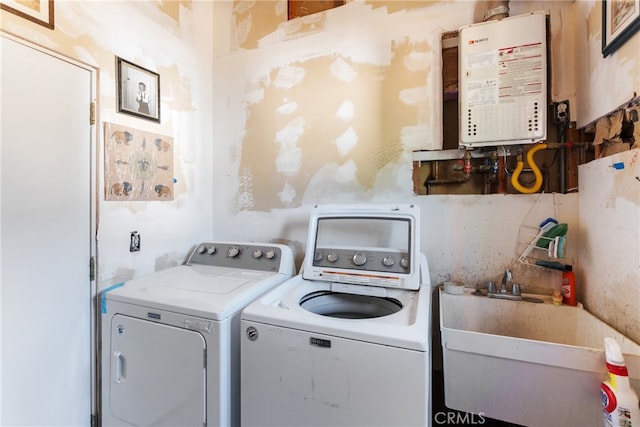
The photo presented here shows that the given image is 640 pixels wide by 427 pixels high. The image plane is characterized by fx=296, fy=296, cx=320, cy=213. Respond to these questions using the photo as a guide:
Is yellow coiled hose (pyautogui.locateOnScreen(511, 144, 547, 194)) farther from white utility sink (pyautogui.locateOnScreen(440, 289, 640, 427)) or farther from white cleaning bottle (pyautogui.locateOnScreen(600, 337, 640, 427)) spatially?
white cleaning bottle (pyautogui.locateOnScreen(600, 337, 640, 427))

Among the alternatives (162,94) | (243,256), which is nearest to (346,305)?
(243,256)

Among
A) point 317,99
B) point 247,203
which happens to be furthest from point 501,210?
point 247,203

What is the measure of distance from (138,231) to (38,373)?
0.78 m

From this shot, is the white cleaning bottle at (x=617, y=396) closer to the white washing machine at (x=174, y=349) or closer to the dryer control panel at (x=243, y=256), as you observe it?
the white washing machine at (x=174, y=349)

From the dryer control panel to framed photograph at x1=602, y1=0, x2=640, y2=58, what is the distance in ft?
5.72

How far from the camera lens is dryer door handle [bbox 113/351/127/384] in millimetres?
1446

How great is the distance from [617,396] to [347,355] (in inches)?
32.3

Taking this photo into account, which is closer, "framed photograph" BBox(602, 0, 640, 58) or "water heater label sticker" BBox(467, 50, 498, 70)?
"framed photograph" BBox(602, 0, 640, 58)

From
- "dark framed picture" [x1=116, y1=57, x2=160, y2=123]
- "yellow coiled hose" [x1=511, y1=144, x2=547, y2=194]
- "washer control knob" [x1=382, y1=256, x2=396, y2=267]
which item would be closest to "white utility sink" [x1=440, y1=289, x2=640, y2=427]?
"washer control knob" [x1=382, y1=256, x2=396, y2=267]

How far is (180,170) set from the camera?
6.84 feet

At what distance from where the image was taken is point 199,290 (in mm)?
1463

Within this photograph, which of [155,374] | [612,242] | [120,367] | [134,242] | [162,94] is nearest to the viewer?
[612,242]

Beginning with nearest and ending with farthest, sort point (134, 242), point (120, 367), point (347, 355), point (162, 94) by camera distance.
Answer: point (347, 355) < point (120, 367) < point (134, 242) < point (162, 94)

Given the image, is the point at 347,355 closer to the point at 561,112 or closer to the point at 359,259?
the point at 359,259
